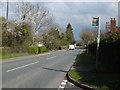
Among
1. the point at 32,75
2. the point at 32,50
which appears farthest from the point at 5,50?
the point at 32,75

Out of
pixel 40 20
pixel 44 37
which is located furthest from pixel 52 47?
pixel 40 20

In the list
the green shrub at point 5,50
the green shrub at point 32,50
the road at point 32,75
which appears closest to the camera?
the road at point 32,75

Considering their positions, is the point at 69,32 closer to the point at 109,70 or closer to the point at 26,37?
the point at 26,37

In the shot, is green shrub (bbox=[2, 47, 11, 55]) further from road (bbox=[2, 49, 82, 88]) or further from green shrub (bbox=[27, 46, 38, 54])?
road (bbox=[2, 49, 82, 88])

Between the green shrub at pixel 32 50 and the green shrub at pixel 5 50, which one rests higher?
the green shrub at pixel 5 50

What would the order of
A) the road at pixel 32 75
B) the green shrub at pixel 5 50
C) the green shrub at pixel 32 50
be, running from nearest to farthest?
the road at pixel 32 75
the green shrub at pixel 5 50
the green shrub at pixel 32 50

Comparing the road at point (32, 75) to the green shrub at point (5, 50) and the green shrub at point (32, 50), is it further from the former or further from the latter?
the green shrub at point (32, 50)

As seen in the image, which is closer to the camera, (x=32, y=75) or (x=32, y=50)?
(x=32, y=75)

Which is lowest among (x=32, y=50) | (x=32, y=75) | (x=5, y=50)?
(x=32, y=50)

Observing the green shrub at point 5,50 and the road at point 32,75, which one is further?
the green shrub at point 5,50

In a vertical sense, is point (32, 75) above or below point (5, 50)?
below

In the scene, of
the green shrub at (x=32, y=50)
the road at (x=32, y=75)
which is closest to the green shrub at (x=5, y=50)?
the green shrub at (x=32, y=50)

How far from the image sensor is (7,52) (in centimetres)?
4609

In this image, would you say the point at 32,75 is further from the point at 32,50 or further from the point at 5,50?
the point at 32,50
